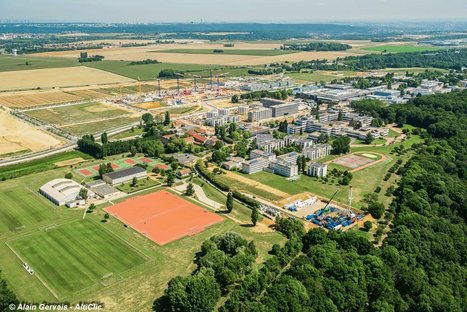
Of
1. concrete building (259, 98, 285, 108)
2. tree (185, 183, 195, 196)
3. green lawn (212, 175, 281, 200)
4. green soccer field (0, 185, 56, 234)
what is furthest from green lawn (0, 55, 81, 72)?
tree (185, 183, 195, 196)

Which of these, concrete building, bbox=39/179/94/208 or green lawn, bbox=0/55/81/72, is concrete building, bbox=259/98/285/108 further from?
green lawn, bbox=0/55/81/72

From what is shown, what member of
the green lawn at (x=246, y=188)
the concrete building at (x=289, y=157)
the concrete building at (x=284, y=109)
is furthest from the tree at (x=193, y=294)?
the concrete building at (x=284, y=109)

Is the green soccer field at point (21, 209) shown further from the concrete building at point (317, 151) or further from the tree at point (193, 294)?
the concrete building at point (317, 151)

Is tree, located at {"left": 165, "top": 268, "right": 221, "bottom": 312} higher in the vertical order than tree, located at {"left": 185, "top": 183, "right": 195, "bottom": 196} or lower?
higher

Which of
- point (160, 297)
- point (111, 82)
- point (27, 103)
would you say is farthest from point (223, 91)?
point (160, 297)

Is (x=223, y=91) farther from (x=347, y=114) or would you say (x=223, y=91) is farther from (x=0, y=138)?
(x=0, y=138)

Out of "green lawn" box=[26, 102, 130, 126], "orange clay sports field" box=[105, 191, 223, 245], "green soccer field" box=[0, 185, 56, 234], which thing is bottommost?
"orange clay sports field" box=[105, 191, 223, 245]
